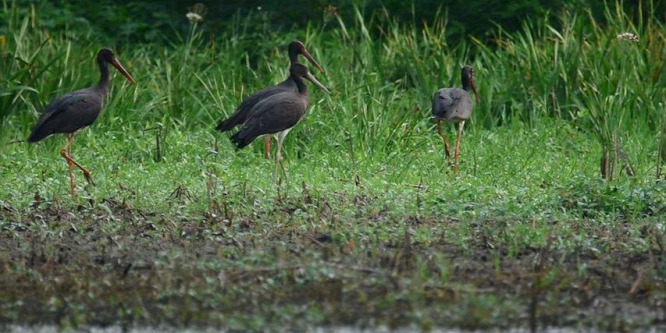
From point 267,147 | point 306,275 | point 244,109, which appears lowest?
point 267,147

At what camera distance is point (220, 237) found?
7562mm

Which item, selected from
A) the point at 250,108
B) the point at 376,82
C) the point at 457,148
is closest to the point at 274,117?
the point at 250,108

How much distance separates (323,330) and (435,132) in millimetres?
6444

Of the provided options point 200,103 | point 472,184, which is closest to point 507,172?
point 472,184

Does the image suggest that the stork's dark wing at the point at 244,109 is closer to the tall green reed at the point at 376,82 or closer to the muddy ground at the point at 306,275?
the tall green reed at the point at 376,82

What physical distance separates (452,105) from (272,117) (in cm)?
154

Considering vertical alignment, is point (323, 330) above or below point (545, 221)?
above

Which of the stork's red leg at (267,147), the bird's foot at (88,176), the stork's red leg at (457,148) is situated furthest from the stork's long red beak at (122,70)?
the stork's red leg at (457,148)

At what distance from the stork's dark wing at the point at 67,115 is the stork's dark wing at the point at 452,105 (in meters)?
2.64

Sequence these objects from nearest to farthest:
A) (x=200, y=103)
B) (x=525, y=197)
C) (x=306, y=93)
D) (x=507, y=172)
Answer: (x=525, y=197) < (x=507, y=172) < (x=306, y=93) < (x=200, y=103)

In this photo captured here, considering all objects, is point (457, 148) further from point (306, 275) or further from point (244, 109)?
point (306, 275)

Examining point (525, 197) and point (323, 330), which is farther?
point (525, 197)

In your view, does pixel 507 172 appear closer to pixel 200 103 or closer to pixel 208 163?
pixel 208 163

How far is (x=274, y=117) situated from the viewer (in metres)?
10.3
